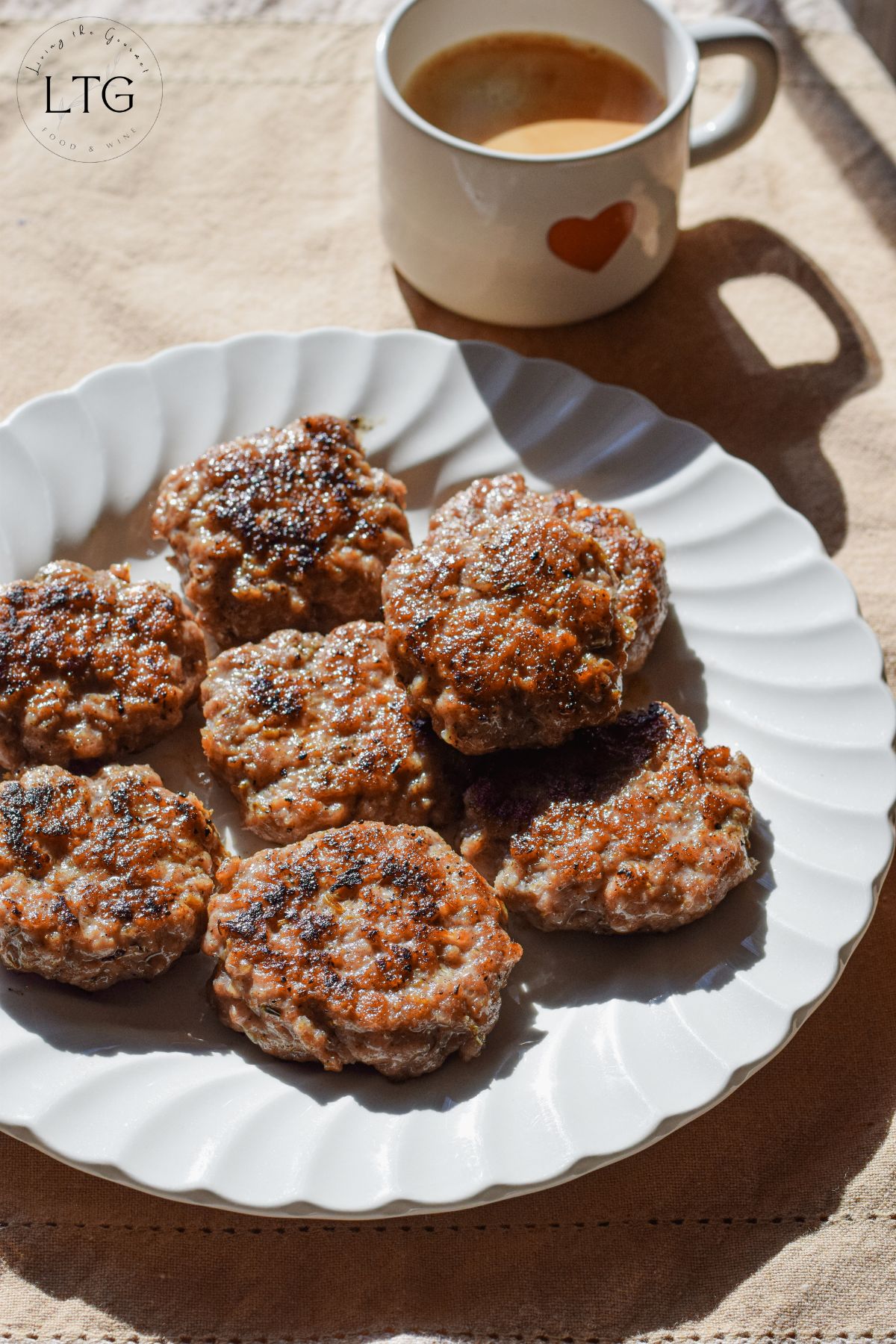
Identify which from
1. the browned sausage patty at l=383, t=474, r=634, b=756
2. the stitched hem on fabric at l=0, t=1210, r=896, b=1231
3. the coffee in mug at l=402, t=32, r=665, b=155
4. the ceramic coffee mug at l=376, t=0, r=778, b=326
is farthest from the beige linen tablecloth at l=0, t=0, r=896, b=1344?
the browned sausage patty at l=383, t=474, r=634, b=756

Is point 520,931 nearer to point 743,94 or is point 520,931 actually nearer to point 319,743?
point 319,743

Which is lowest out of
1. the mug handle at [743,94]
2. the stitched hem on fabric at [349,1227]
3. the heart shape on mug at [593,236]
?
the stitched hem on fabric at [349,1227]

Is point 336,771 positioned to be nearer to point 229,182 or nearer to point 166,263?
point 166,263

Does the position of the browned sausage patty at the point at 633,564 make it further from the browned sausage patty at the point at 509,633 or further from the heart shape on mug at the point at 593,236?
the heart shape on mug at the point at 593,236

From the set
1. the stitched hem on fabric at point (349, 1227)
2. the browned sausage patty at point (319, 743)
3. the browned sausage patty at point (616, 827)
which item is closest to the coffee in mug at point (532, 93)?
the browned sausage patty at point (319, 743)

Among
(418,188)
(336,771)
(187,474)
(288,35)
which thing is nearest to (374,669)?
(336,771)

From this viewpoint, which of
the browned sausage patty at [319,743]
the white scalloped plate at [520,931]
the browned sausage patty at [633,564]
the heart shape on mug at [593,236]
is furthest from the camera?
the heart shape on mug at [593,236]
